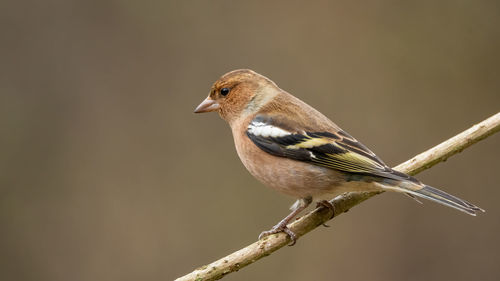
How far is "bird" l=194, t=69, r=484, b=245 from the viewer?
477cm

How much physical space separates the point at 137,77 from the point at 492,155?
5348 mm

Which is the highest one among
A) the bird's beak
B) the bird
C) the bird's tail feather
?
the bird's beak

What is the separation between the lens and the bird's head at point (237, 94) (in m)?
5.76

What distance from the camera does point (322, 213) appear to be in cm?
503

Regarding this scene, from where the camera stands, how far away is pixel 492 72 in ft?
29.4

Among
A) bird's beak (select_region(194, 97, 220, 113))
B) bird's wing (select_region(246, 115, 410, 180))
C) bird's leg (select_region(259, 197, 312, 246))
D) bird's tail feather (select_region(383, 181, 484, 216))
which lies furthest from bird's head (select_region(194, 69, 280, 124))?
bird's tail feather (select_region(383, 181, 484, 216))

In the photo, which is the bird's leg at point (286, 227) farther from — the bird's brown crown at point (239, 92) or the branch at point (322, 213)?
the bird's brown crown at point (239, 92)

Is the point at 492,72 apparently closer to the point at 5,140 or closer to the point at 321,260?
the point at 321,260

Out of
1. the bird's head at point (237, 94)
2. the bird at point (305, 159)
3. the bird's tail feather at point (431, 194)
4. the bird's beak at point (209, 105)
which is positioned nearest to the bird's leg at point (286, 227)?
the bird at point (305, 159)

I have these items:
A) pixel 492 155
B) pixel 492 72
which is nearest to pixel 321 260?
pixel 492 155

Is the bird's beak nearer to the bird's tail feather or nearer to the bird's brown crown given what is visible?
the bird's brown crown

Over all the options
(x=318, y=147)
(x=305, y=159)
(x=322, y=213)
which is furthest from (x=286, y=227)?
(x=318, y=147)

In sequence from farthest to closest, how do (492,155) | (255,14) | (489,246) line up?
1. (255,14)
2. (492,155)
3. (489,246)

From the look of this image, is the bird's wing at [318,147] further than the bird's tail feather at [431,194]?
Yes
